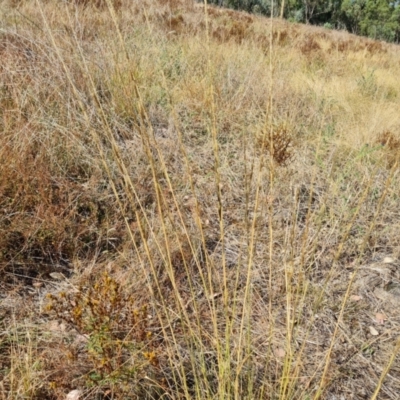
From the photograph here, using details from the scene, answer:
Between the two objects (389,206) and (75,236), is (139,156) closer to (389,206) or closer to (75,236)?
(75,236)

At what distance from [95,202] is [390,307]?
161cm

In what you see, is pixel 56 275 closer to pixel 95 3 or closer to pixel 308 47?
pixel 95 3

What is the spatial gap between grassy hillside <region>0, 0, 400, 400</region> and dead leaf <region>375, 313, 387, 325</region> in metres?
0.01

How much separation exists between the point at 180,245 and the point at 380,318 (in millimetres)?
1198

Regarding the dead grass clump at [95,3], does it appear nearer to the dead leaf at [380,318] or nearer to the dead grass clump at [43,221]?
the dead grass clump at [43,221]

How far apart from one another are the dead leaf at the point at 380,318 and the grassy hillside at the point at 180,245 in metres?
0.01

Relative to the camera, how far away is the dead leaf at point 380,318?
1.57 m

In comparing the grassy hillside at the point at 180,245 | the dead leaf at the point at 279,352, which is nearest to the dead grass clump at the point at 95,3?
the grassy hillside at the point at 180,245

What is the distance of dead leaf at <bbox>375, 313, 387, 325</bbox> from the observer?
1.57 m

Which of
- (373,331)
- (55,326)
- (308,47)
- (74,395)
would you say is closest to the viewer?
(74,395)

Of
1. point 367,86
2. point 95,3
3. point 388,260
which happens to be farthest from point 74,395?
point 367,86

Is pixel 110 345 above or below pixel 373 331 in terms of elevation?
above

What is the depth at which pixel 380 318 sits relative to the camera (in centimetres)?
158

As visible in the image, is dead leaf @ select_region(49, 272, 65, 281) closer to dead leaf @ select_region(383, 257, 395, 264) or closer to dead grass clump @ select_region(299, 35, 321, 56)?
dead leaf @ select_region(383, 257, 395, 264)
